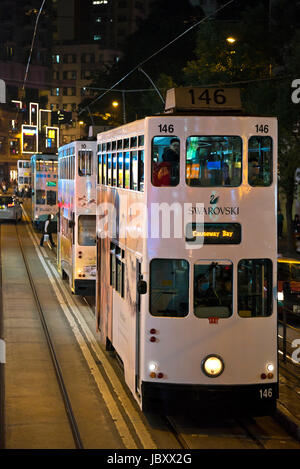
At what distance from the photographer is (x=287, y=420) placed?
10.9 metres

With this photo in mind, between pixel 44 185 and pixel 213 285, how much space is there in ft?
118

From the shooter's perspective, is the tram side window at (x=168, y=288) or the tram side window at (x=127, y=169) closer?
the tram side window at (x=168, y=288)

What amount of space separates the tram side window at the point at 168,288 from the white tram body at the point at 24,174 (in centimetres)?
6984

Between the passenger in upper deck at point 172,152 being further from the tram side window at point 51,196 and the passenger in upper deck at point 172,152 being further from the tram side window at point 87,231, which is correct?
the tram side window at point 51,196

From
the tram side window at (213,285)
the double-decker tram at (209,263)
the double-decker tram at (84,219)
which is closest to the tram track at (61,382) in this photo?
the double-decker tram at (209,263)

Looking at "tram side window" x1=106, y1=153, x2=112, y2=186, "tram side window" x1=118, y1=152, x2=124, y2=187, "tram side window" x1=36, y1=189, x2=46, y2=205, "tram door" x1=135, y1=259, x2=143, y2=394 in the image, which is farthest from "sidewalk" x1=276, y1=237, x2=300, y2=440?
"tram side window" x1=36, y1=189, x2=46, y2=205

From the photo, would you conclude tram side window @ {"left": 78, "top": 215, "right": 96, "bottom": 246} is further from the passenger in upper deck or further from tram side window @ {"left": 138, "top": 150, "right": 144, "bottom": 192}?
the passenger in upper deck

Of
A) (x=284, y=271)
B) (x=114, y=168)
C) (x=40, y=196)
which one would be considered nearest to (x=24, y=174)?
(x=40, y=196)

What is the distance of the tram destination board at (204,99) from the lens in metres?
11.1

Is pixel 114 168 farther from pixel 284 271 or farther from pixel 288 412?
pixel 284 271

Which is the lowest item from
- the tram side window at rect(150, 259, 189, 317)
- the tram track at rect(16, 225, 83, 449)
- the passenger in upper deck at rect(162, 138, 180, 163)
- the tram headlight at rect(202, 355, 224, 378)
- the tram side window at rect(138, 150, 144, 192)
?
the tram track at rect(16, 225, 83, 449)

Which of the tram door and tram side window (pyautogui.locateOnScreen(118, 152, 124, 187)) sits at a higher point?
tram side window (pyautogui.locateOnScreen(118, 152, 124, 187))

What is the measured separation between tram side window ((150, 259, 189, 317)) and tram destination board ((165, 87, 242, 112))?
2.09 meters

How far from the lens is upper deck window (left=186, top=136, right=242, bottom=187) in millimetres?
10383
